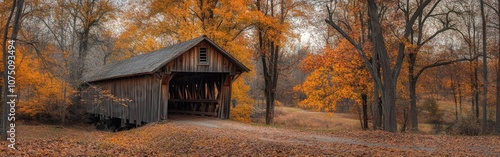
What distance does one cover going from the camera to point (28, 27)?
2283 cm

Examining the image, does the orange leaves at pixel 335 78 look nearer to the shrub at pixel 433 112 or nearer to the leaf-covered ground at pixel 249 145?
the leaf-covered ground at pixel 249 145

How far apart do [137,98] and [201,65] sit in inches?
168

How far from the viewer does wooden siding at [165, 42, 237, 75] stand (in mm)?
19156

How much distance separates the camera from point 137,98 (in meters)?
21.2

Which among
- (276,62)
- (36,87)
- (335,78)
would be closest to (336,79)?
(335,78)

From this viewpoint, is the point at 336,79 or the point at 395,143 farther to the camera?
the point at 336,79

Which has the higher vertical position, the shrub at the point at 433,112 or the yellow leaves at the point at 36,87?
the yellow leaves at the point at 36,87

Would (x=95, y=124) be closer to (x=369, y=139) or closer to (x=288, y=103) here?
(x=369, y=139)

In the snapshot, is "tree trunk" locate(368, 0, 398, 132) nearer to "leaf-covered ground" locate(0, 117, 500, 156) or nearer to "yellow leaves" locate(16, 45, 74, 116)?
"leaf-covered ground" locate(0, 117, 500, 156)

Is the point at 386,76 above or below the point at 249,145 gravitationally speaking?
above

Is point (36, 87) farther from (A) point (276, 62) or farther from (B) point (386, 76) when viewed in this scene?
(B) point (386, 76)

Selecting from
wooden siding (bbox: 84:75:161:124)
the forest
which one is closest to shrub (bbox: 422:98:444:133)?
the forest

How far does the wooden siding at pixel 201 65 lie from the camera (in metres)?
19.2

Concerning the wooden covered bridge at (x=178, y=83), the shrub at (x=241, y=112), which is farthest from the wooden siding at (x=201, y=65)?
the shrub at (x=241, y=112)
